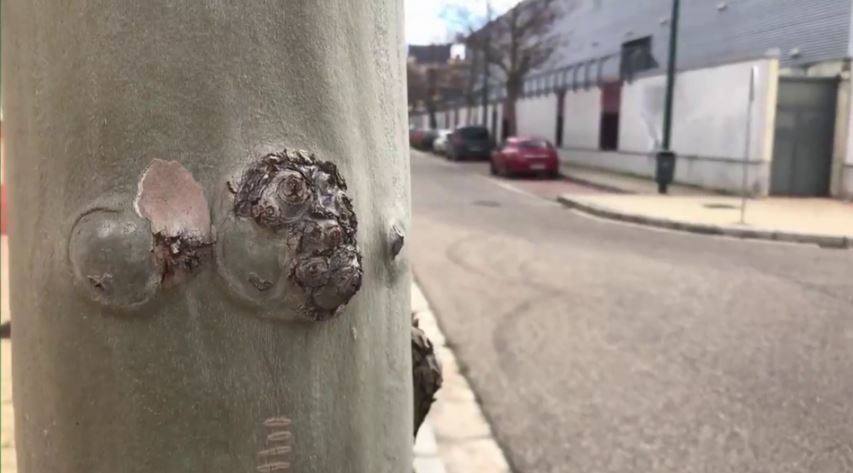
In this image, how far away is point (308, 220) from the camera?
91 cm

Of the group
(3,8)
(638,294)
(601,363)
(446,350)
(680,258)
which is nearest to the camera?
(3,8)

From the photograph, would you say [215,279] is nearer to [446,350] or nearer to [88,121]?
[88,121]

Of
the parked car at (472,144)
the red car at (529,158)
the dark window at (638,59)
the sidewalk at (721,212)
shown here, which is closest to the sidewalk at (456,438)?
the sidewalk at (721,212)

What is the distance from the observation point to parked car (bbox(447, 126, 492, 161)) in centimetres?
3419

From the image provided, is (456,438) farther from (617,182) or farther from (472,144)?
(472,144)

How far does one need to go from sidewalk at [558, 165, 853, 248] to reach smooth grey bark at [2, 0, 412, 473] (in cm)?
377

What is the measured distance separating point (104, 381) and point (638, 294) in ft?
22.3

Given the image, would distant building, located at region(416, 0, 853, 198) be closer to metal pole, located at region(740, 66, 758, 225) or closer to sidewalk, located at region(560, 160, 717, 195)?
metal pole, located at region(740, 66, 758, 225)

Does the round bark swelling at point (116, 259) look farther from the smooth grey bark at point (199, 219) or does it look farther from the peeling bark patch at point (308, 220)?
the peeling bark patch at point (308, 220)

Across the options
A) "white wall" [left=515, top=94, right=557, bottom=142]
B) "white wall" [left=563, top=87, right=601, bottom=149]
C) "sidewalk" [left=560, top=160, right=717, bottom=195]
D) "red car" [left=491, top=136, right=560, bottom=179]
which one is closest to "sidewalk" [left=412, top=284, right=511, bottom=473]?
"sidewalk" [left=560, top=160, right=717, bottom=195]

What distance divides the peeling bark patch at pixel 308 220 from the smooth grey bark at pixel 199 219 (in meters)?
0.03

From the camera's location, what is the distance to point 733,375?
16.4ft

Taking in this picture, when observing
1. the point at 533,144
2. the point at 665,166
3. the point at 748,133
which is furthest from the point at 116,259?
the point at 533,144

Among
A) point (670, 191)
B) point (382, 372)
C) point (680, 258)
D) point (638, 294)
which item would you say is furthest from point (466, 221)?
point (382, 372)
